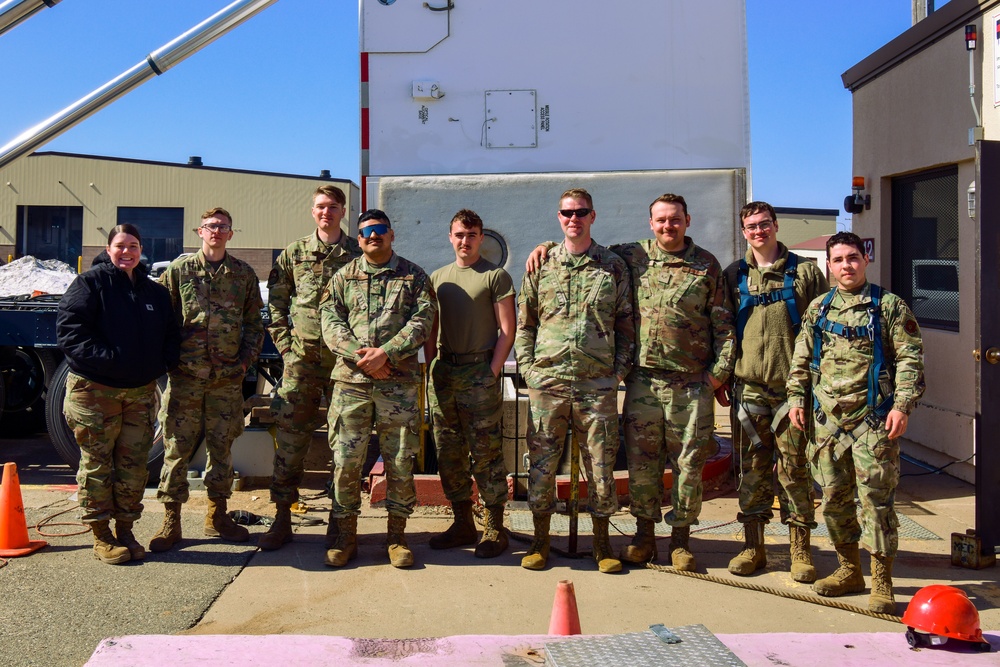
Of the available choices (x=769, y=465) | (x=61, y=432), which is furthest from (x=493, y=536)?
(x=61, y=432)

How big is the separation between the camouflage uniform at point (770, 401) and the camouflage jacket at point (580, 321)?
1.88ft

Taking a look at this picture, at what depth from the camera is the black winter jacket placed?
14.3ft

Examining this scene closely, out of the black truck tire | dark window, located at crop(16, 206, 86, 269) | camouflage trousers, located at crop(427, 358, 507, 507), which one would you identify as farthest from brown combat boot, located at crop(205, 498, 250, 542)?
dark window, located at crop(16, 206, 86, 269)

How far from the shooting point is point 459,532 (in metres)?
4.91

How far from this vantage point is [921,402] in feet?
22.9

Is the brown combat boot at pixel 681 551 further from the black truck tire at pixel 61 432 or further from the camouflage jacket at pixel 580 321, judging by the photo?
the black truck tire at pixel 61 432

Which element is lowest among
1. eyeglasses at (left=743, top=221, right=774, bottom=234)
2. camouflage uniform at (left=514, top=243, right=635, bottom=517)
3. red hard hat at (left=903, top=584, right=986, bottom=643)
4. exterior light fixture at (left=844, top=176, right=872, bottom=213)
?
red hard hat at (left=903, top=584, right=986, bottom=643)

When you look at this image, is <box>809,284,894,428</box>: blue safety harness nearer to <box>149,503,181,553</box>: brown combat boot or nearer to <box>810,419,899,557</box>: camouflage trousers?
<box>810,419,899,557</box>: camouflage trousers

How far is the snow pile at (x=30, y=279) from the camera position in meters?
7.37

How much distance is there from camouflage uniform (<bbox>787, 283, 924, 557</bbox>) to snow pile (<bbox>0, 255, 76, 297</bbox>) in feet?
20.5

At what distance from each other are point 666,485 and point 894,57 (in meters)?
4.43

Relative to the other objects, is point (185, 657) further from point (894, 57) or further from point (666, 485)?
point (894, 57)

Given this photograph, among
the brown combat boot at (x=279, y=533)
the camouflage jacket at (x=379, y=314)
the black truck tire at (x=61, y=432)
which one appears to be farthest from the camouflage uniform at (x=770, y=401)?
the black truck tire at (x=61, y=432)

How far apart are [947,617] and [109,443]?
13.0ft
